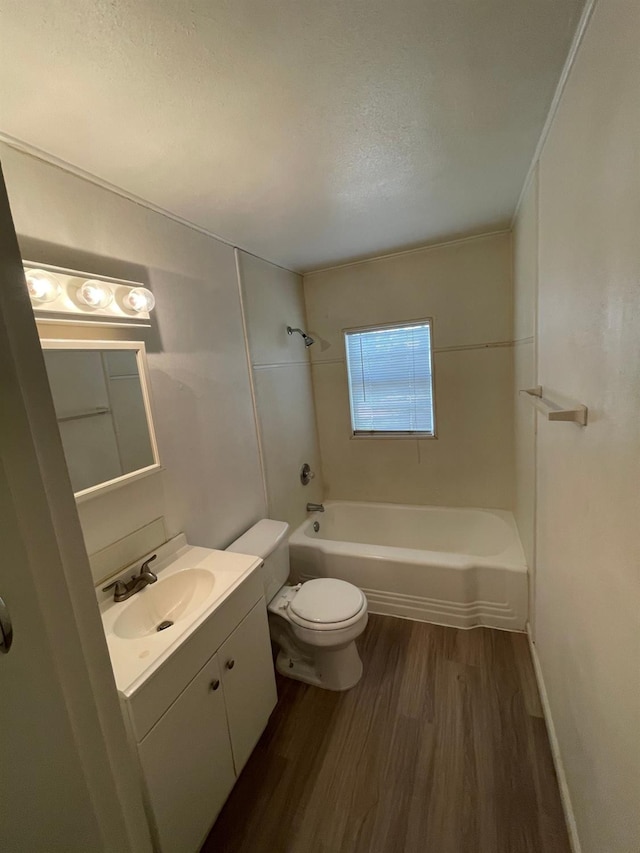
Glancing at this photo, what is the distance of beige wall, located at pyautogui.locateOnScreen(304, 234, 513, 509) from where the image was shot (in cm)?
252

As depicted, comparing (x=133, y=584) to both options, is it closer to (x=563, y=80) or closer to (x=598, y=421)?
(x=598, y=421)

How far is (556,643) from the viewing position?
1347mm

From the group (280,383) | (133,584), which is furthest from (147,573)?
(280,383)

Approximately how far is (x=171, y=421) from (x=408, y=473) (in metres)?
1.99

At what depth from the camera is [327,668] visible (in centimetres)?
180

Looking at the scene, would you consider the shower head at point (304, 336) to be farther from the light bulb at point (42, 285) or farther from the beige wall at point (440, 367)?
the light bulb at point (42, 285)

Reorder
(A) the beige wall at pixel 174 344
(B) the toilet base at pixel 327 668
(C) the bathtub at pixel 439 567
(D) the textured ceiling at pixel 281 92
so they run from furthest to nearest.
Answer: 1. (C) the bathtub at pixel 439 567
2. (B) the toilet base at pixel 327 668
3. (A) the beige wall at pixel 174 344
4. (D) the textured ceiling at pixel 281 92

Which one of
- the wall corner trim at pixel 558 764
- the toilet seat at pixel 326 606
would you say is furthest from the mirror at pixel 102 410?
the wall corner trim at pixel 558 764

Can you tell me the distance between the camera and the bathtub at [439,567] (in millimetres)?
2066

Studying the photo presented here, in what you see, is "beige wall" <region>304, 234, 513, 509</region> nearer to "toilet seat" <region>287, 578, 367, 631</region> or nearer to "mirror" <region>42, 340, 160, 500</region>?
"toilet seat" <region>287, 578, 367, 631</region>

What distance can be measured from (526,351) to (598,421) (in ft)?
3.94

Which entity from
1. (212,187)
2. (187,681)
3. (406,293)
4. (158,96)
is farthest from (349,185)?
(187,681)

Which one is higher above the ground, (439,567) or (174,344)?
(174,344)

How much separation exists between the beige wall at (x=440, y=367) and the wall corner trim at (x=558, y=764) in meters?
1.26
